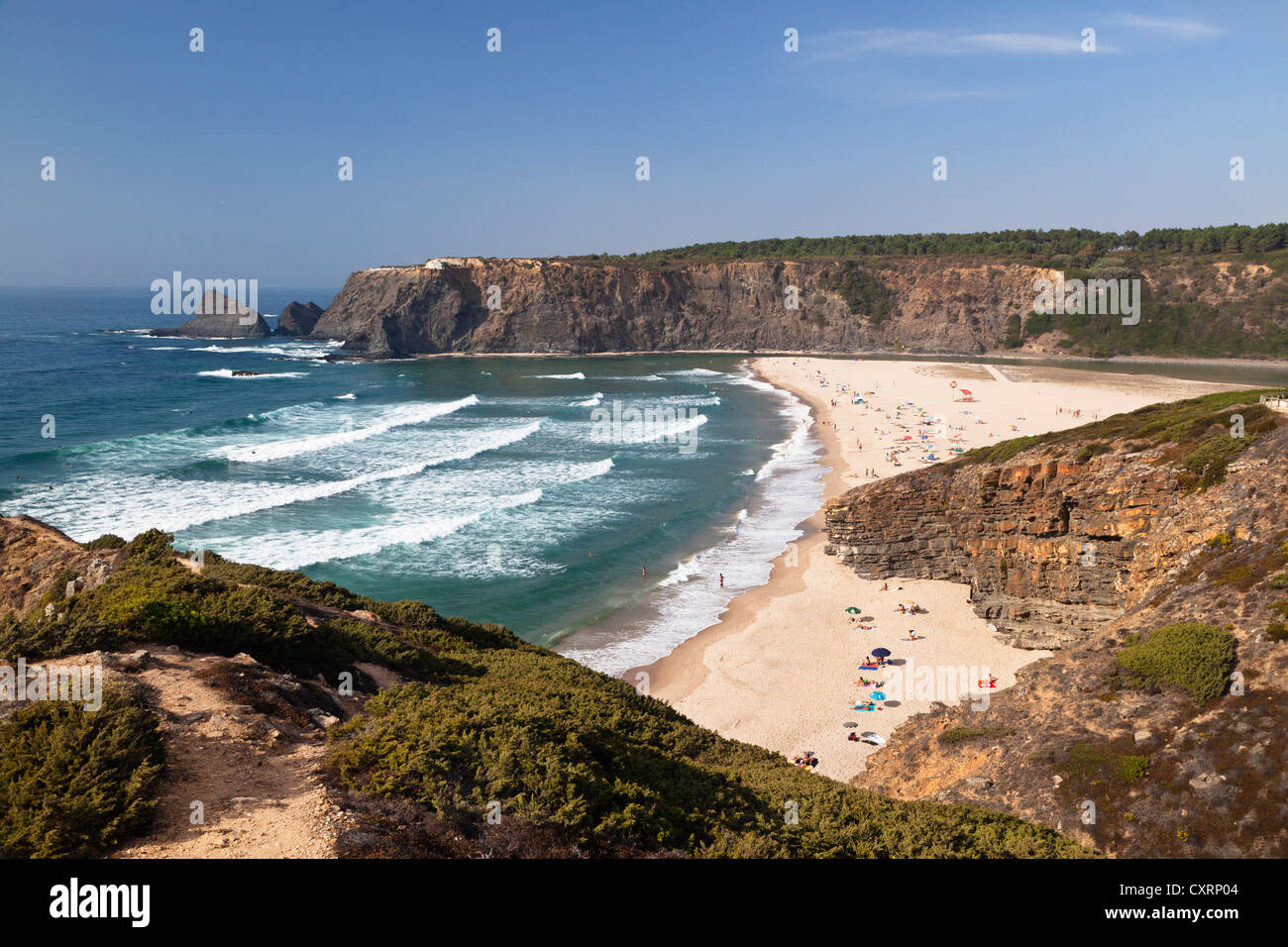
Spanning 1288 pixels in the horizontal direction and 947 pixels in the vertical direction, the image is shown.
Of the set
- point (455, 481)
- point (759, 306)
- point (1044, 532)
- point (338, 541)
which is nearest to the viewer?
point (1044, 532)

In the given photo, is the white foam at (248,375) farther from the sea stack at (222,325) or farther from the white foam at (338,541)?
the white foam at (338,541)

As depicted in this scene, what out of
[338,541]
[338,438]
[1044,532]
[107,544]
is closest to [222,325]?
[338,438]

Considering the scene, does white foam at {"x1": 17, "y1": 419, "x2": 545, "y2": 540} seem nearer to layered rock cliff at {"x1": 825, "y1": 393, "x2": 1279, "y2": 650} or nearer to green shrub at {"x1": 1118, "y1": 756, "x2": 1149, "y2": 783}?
layered rock cliff at {"x1": 825, "y1": 393, "x2": 1279, "y2": 650}

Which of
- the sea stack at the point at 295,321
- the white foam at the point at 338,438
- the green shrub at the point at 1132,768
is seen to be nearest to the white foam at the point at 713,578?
the green shrub at the point at 1132,768

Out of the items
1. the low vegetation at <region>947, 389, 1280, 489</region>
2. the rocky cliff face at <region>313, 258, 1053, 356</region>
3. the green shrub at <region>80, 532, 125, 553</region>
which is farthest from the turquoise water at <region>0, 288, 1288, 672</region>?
the rocky cliff face at <region>313, 258, 1053, 356</region>

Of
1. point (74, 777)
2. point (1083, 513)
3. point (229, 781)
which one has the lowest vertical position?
point (229, 781)

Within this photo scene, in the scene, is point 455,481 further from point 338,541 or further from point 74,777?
point 74,777

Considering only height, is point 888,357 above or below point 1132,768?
above
